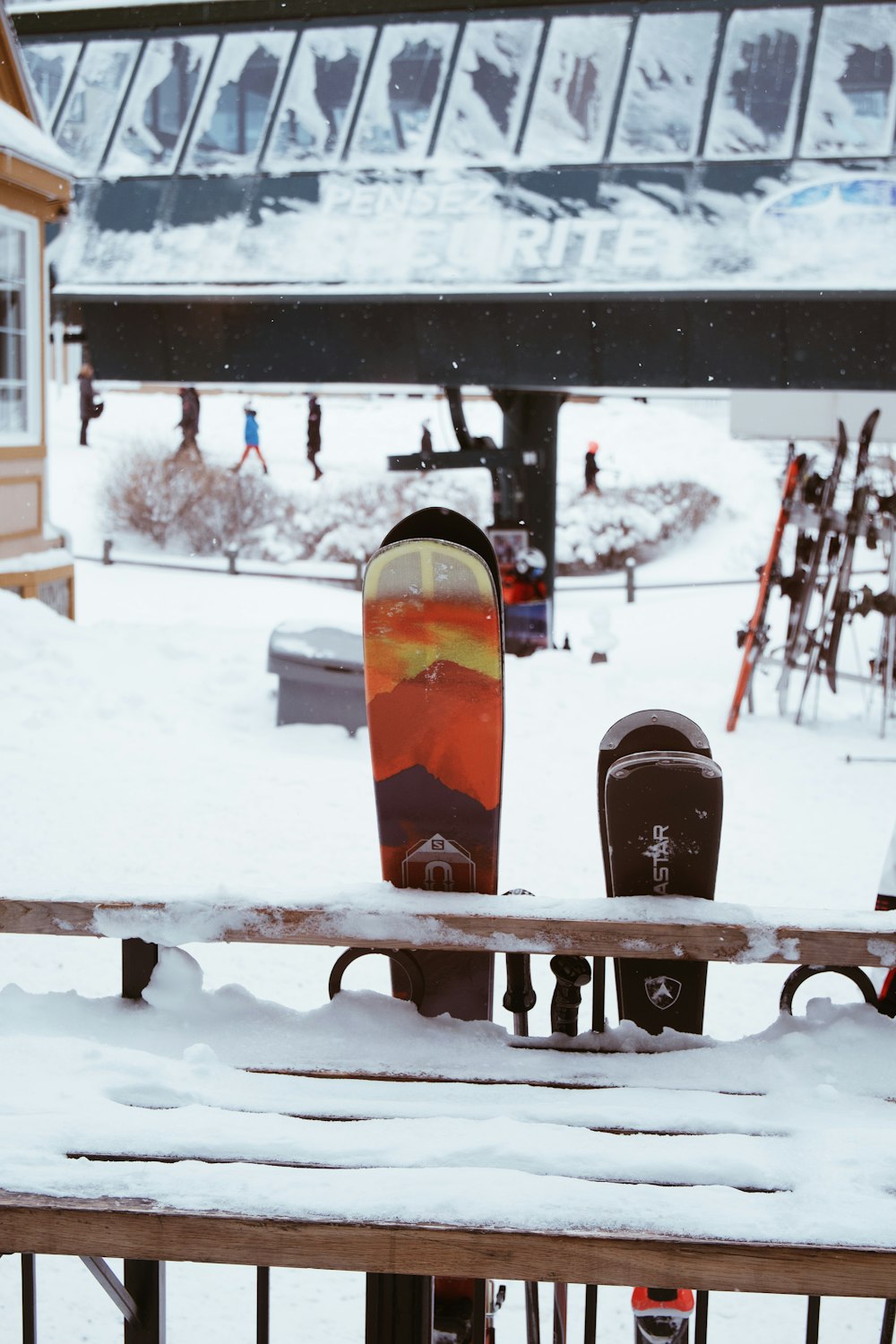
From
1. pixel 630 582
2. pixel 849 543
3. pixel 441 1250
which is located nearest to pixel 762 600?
pixel 849 543

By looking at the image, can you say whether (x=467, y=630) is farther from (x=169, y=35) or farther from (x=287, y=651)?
(x=169, y=35)

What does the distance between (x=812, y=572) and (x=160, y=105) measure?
8.47m

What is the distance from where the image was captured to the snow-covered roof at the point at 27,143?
26.7 feet

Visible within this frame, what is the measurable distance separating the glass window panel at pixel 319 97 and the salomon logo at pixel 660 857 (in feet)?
34.8

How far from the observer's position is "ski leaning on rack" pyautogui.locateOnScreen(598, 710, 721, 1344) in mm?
2148

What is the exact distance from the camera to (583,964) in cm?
215

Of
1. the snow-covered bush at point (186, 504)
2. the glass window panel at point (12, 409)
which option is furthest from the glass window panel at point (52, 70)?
the snow-covered bush at point (186, 504)

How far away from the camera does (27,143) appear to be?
8.37 m

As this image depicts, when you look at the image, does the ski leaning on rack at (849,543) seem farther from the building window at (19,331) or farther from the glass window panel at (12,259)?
the glass window panel at (12,259)

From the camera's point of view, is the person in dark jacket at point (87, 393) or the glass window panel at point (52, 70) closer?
the person in dark jacket at point (87, 393)

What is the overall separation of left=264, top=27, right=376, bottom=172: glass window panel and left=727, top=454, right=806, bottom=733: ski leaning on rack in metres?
6.04

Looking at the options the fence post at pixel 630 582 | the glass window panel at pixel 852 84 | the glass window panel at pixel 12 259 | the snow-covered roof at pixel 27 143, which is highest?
the glass window panel at pixel 852 84

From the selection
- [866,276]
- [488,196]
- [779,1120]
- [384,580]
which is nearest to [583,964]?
[779,1120]

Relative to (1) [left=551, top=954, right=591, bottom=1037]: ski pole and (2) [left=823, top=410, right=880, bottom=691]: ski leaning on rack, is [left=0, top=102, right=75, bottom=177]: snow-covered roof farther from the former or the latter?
(1) [left=551, top=954, right=591, bottom=1037]: ski pole
